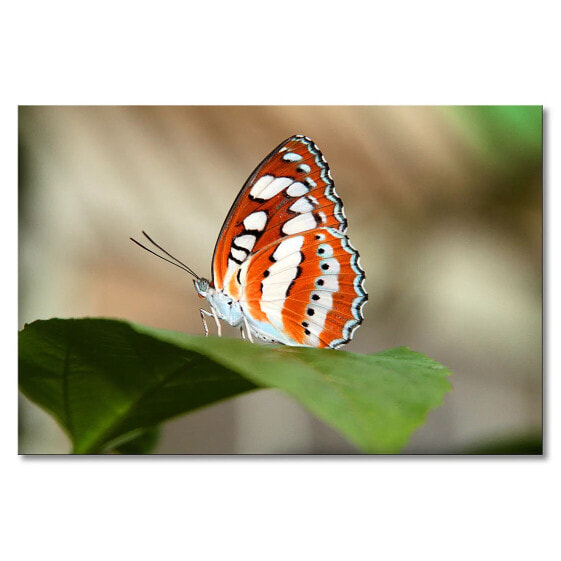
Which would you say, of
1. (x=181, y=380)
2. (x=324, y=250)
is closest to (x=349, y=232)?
(x=324, y=250)

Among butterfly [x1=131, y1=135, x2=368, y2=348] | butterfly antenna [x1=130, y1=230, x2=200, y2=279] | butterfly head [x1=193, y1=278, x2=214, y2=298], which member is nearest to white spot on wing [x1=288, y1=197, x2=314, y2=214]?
butterfly [x1=131, y1=135, x2=368, y2=348]

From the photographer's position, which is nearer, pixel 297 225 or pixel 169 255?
pixel 297 225

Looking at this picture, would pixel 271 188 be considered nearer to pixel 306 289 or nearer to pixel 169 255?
pixel 306 289

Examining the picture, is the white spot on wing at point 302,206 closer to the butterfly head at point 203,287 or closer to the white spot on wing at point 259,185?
the white spot on wing at point 259,185

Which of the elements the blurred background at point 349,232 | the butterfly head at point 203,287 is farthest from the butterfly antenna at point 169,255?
the butterfly head at point 203,287

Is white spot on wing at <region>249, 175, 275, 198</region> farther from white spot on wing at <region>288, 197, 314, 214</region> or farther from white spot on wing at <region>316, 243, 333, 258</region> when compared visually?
white spot on wing at <region>316, 243, 333, 258</region>

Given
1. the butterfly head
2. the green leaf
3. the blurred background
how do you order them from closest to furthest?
the green leaf
the butterfly head
the blurred background
